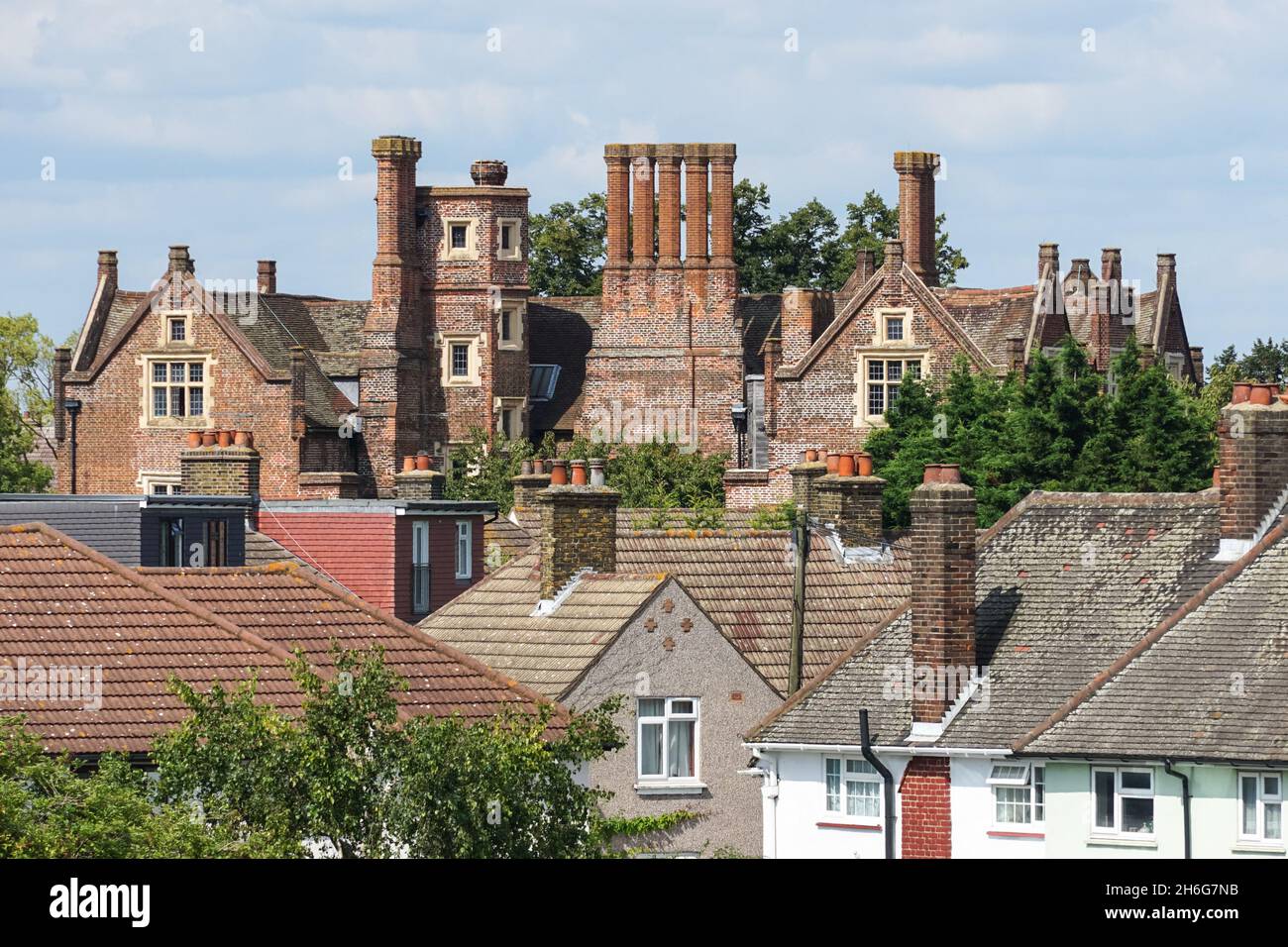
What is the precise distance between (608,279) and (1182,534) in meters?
54.4

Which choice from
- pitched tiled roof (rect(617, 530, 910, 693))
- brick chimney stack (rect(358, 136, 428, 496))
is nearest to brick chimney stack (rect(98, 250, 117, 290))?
brick chimney stack (rect(358, 136, 428, 496))

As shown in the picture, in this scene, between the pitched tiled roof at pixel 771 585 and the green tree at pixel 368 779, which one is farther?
the pitched tiled roof at pixel 771 585

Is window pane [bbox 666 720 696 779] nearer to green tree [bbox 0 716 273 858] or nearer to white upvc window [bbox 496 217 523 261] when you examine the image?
green tree [bbox 0 716 273 858]

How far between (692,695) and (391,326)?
52.0 meters

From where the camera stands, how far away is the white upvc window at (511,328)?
87.4m

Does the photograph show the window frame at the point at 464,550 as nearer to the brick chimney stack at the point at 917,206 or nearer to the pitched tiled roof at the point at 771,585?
the pitched tiled roof at the point at 771,585

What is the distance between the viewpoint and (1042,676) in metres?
31.8

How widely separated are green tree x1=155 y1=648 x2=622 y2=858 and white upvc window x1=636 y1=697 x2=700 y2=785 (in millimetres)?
13140

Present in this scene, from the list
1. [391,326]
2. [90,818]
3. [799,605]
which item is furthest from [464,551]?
[391,326]

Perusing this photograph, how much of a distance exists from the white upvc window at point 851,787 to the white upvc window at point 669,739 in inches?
70.5

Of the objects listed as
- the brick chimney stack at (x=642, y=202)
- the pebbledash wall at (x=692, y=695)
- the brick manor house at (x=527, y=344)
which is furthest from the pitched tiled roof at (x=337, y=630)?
the brick chimney stack at (x=642, y=202)

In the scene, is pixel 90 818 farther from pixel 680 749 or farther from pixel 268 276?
pixel 268 276
